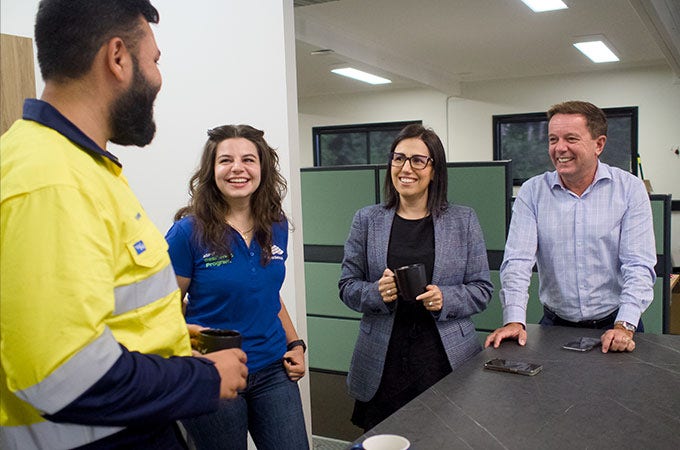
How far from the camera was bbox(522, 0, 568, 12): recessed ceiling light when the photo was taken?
172 inches

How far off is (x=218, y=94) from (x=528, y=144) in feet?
21.0

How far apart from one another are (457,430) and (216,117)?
1.58m

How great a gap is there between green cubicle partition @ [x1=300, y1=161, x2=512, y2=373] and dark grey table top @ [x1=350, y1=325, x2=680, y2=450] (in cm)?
145

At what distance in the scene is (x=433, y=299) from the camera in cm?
167

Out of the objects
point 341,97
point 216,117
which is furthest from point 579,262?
point 341,97

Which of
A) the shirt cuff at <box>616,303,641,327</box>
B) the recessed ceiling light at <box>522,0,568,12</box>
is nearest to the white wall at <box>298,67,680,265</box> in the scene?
the recessed ceiling light at <box>522,0,568,12</box>

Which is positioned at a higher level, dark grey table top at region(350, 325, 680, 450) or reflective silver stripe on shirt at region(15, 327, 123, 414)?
reflective silver stripe on shirt at region(15, 327, 123, 414)

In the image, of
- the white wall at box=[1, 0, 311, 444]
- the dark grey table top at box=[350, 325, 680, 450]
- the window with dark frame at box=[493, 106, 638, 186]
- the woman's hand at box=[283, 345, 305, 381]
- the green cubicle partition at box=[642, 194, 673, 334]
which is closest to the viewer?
the dark grey table top at box=[350, 325, 680, 450]

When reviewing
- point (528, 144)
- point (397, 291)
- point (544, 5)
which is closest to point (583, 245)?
point (397, 291)

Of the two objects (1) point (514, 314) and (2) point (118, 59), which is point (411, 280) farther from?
(2) point (118, 59)

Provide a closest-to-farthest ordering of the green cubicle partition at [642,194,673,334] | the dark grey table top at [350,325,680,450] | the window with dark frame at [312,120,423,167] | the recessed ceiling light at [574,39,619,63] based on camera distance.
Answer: the dark grey table top at [350,325,680,450] < the green cubicle partition at [642,194,673,334] < the recessed ceiling light at [574,39,619,63] < the window with dark frame at [312,120,423,167]

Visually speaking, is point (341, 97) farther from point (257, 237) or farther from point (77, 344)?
point (77, 344)

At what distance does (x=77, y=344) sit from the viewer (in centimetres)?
75

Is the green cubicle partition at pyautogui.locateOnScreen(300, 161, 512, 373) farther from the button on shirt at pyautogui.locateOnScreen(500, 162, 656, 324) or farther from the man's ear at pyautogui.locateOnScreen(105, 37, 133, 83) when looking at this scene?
the man's ear at pyautogui.locateOnScreen(105, 37, 133, 83)
